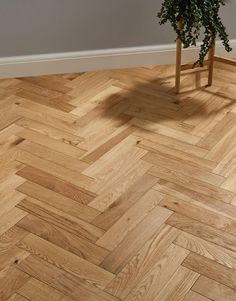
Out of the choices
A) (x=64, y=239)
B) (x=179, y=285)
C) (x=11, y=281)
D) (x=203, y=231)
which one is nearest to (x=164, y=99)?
(x=203, y=231)

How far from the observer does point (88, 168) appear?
6.84 feet

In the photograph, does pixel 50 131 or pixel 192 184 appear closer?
pixel 192 184

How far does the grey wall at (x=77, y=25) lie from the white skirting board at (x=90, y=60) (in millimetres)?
34

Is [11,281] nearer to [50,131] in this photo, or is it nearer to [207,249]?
[207,249]

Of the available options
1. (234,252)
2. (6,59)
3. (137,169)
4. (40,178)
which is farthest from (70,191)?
(6,59)

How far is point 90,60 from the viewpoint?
281cm

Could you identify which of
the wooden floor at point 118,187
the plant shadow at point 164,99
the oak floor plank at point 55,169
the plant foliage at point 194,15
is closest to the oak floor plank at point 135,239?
the wooden floor at point 118,187

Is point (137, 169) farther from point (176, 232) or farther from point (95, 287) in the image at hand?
point (95, 287)

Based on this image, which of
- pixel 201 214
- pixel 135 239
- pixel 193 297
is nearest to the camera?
pixel 193 297

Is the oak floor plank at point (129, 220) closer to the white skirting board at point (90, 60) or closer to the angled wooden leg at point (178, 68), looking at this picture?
the angled wooden leg at point (178, 68)

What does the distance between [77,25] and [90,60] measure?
209 millimetres

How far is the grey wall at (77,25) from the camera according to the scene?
2633 mm

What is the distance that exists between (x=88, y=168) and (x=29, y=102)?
66cm

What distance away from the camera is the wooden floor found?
159 cm
